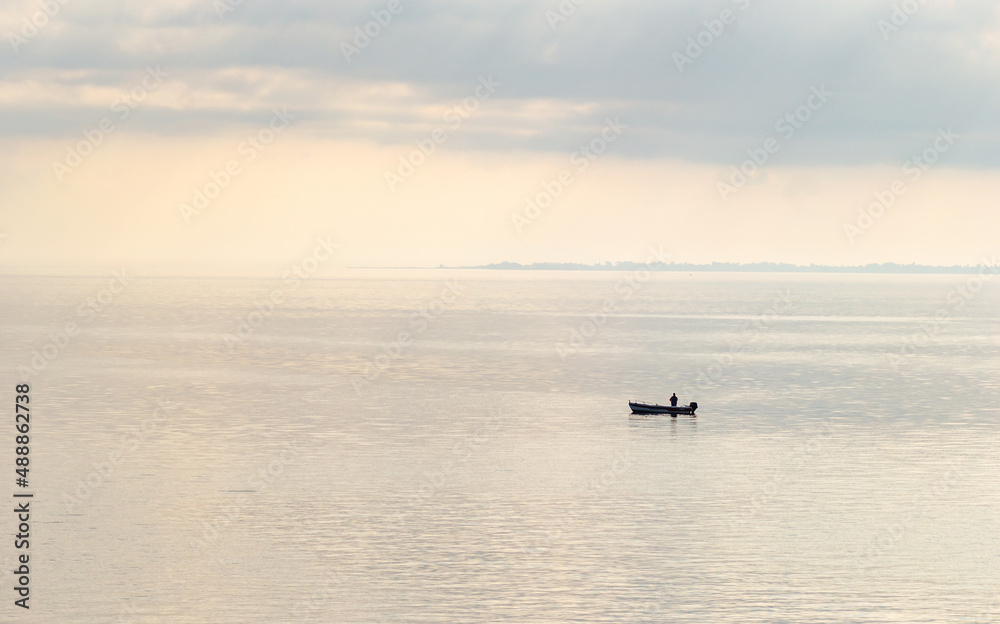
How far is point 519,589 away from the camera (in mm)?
54625

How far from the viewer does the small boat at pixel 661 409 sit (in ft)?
365

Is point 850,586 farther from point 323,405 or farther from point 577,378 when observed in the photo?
point 577,378

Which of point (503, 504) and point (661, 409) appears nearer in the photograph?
point (503, 504)

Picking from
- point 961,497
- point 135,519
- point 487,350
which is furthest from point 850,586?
point 487,350

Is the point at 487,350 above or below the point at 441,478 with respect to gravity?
above

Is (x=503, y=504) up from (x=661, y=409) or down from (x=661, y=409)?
down

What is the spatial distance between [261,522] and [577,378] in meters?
81.6

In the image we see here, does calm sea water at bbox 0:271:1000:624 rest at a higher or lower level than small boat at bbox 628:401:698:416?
lower

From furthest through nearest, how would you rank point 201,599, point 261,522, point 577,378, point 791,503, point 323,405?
1. point 577,378
2. point 323,405
3. point 791,503
4. point 261,522
5. point 201,599

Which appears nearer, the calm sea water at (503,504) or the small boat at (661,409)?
the calm sea water at (503,504)

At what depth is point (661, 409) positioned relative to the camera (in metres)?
112

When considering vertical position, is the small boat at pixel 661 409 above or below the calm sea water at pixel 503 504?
above

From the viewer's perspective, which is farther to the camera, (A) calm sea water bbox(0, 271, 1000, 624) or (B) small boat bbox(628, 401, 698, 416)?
(B) small boat bbox(628, 401, 698, 416)

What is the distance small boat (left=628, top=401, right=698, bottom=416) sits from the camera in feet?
365
